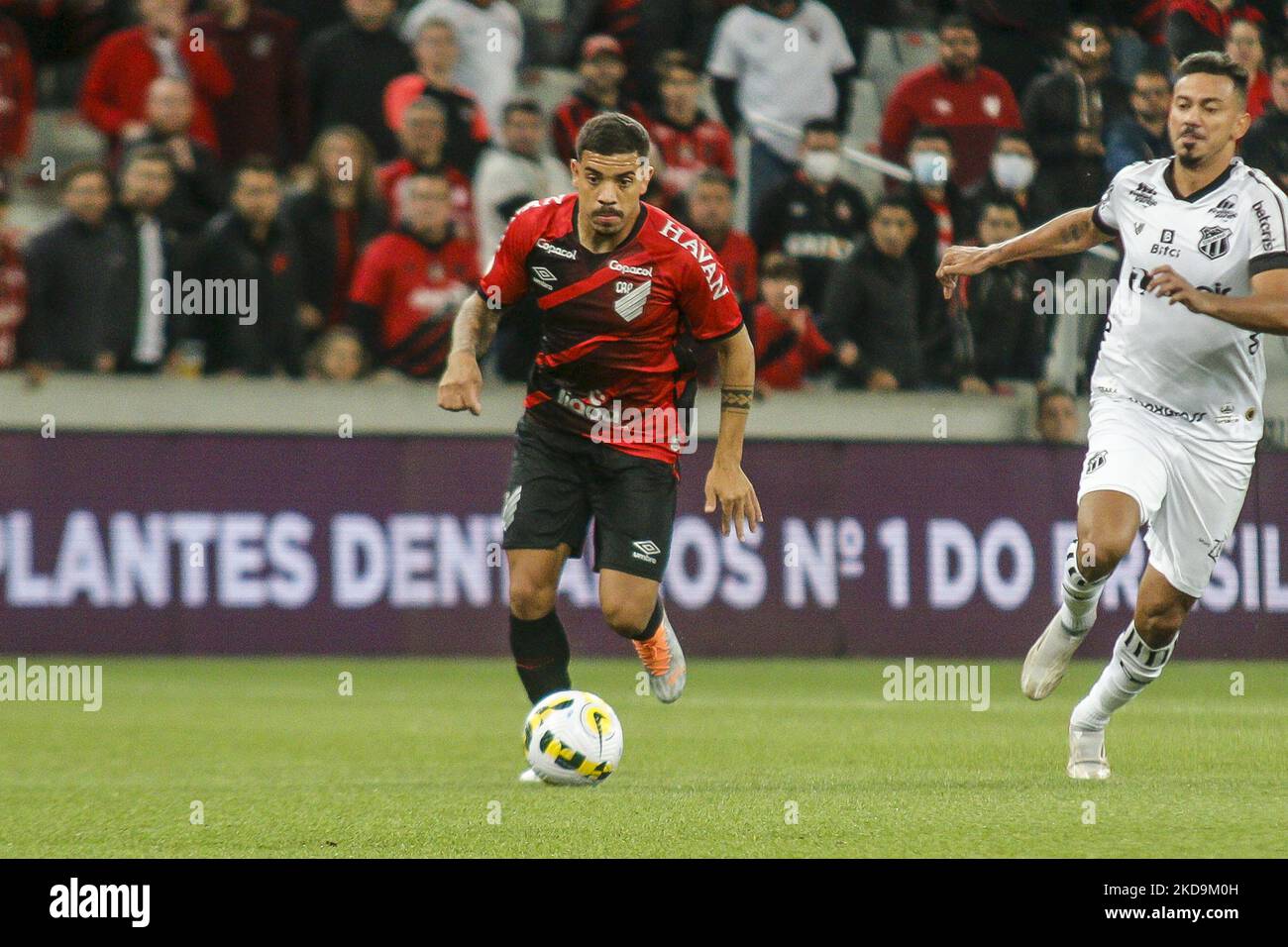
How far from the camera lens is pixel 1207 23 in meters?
14.1

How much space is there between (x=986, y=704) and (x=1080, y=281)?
3800mm

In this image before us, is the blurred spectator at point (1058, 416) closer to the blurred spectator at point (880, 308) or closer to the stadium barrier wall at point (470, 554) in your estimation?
the stadium barrier wall at point (470, 554)

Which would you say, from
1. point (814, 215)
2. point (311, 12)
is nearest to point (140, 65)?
point (311, 12)

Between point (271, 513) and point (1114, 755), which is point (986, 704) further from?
point (271, 513)

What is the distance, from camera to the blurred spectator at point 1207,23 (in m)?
14.0

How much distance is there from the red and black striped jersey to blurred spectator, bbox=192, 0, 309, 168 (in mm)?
6713

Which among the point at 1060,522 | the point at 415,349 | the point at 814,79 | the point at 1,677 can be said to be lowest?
the point at 1,677

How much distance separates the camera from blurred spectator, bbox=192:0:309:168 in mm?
14234

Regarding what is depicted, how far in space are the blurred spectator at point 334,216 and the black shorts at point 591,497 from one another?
567 centimetres

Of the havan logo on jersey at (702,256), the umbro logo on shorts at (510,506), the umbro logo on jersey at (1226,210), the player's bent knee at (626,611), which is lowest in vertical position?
the player's bent knee at (626,611)

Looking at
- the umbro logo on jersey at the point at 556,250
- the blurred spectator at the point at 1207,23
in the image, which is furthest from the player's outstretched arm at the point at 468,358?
the blurred spectator at the point at 1207,23

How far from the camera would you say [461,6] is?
14391 mm

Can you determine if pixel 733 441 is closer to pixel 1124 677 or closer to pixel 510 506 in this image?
pixel 510 506

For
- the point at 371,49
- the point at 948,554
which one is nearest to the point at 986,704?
the point at 948,554
